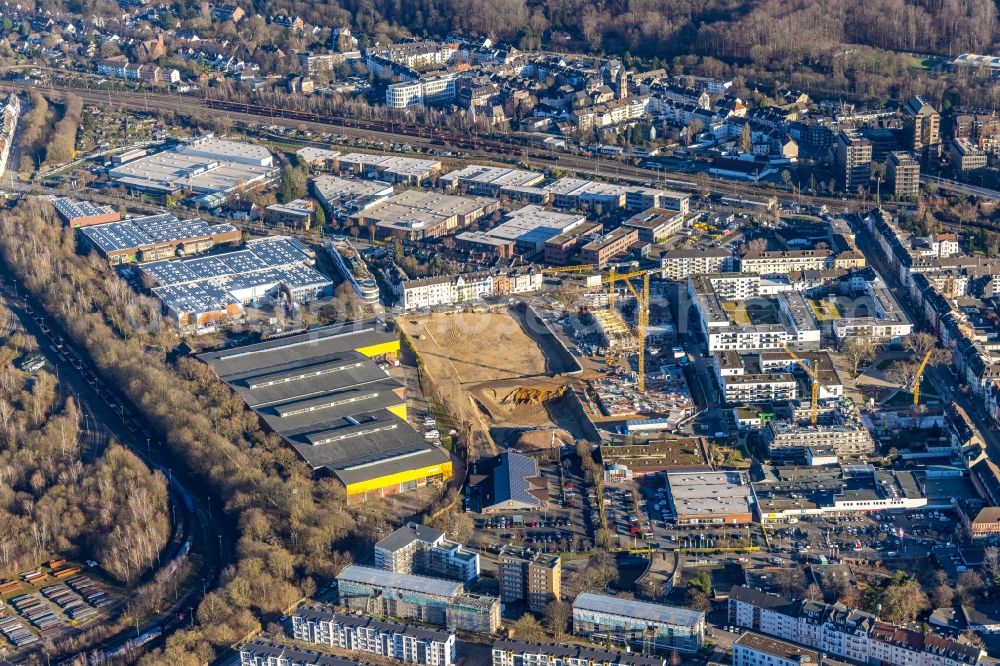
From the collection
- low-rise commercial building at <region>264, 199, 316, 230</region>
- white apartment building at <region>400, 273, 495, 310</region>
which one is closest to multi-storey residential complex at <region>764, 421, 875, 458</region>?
white apartment building at <region>400, 273, 495, 310</region>

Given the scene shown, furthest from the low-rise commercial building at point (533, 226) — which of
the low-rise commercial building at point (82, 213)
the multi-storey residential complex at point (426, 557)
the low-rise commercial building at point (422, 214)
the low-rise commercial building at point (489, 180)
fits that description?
the multi-storey residential complex at point (426, 557)

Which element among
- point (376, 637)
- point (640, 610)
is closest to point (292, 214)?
point (376, 637)

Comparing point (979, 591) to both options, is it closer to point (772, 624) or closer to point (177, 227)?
point (772, 624)

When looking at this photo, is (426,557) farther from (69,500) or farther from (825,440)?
(825,440)

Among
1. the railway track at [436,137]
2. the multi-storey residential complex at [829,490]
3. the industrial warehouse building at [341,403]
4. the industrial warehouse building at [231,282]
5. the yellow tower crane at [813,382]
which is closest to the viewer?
the multi-storey residential complex at [829,490]

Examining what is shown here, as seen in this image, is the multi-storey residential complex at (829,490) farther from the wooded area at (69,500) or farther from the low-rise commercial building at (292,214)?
the low-rise commercial building at (292,214)

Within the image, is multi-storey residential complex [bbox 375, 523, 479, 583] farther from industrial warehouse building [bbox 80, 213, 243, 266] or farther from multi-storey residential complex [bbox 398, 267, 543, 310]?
industrial warehouse building [bbox 80, 213, 243, 266]

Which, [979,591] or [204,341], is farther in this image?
[204,341]

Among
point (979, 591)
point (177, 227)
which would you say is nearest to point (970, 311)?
point (979, 591)
